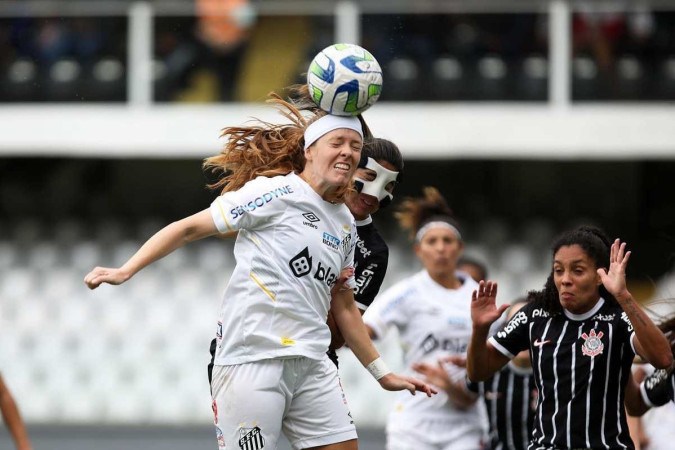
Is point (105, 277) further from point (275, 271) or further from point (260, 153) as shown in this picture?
point (260, 153)

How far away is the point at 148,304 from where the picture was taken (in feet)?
44.6

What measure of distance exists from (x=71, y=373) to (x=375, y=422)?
3.10 metres

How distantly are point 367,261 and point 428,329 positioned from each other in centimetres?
196

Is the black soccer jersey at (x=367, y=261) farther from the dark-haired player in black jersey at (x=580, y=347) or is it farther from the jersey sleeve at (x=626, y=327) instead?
the jersey sleeve at (x=626, y=327)

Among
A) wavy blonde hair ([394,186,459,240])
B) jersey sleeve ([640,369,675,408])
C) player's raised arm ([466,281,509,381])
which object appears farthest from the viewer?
wavy blonde hair ([394,186,459,240])

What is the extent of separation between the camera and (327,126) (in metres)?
4.87

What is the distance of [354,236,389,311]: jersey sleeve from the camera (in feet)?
17.9

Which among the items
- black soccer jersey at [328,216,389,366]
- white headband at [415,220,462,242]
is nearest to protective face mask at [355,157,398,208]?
black soccer jersey at [328,216,389,366]

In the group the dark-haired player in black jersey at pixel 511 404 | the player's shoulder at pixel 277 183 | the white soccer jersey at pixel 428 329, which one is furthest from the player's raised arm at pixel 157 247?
the dark-haired player in black jersey at pixel 511 404

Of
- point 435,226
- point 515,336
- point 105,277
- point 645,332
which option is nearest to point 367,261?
point 515,336

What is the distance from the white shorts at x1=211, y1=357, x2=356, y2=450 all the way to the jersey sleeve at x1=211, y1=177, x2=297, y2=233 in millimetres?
500

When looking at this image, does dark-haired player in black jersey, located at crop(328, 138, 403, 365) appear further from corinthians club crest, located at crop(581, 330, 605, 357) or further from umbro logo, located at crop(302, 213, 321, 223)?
corinthians club crest, located at crop(581, 330, 605, 357)

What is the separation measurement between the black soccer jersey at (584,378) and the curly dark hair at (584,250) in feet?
0.17

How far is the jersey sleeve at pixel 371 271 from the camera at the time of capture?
546 cm
